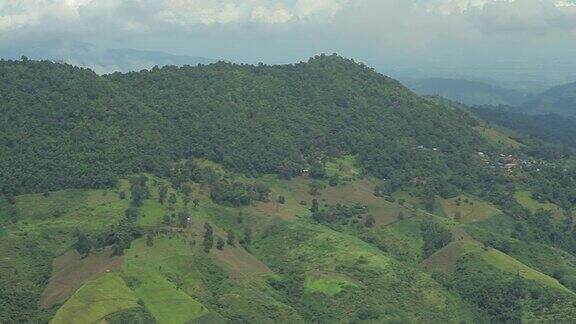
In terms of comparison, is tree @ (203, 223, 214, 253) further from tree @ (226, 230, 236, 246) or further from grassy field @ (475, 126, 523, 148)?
grassy field @ (475, 126, 523, 148)

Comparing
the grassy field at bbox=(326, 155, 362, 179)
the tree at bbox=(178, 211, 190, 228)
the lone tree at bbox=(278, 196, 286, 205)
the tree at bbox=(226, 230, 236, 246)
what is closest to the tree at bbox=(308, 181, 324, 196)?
the grassy field at bbox=(326, 155, 362, 179)

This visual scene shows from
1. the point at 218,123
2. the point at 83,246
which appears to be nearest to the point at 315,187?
the point at 218,123

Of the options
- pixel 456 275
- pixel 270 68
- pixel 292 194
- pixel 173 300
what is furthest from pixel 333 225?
pixel 270 68

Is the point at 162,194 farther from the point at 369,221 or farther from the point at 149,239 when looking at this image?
the point at 369,221

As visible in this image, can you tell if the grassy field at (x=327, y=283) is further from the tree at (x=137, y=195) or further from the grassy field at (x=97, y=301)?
the tree at (x=137, y=195)

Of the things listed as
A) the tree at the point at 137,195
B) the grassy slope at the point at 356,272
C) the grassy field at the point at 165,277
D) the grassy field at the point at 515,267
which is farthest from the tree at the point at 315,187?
the grassy field at the point at 165,277

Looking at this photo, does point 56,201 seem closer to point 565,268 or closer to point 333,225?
point 333,225
